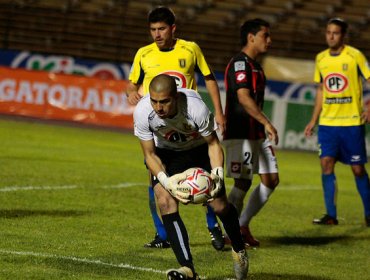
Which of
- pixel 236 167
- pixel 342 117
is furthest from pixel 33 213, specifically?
pixel 342 117

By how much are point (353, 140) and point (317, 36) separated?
1630cm

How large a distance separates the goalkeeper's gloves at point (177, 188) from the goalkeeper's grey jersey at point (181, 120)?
1.24ft

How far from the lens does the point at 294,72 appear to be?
26047 mm

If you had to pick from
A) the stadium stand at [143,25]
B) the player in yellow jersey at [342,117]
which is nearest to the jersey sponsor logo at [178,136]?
the player in yellow jersey at [342,117]

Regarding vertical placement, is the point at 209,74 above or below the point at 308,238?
above

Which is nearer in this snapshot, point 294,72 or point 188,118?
point 188,118

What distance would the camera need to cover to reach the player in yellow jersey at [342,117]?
1196 centimetres

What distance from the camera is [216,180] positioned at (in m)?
7.09

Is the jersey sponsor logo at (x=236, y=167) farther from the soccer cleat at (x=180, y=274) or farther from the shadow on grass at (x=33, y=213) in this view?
the soccer cleat at (x=180, y=274)

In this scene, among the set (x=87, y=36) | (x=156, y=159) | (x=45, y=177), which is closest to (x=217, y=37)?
(x=87, y=36)

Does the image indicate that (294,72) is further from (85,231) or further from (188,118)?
(188,118)

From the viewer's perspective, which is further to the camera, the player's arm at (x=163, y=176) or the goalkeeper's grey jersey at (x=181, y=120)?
the goalkeeper's grey jersey at (x=181, y=120)

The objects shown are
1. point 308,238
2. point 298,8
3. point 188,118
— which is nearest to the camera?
point 188,118

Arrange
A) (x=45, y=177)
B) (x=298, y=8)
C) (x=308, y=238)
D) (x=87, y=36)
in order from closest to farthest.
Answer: (x=308, y=238), (x=45, y=177), (x=87, y=36), (x=298, y=8)
